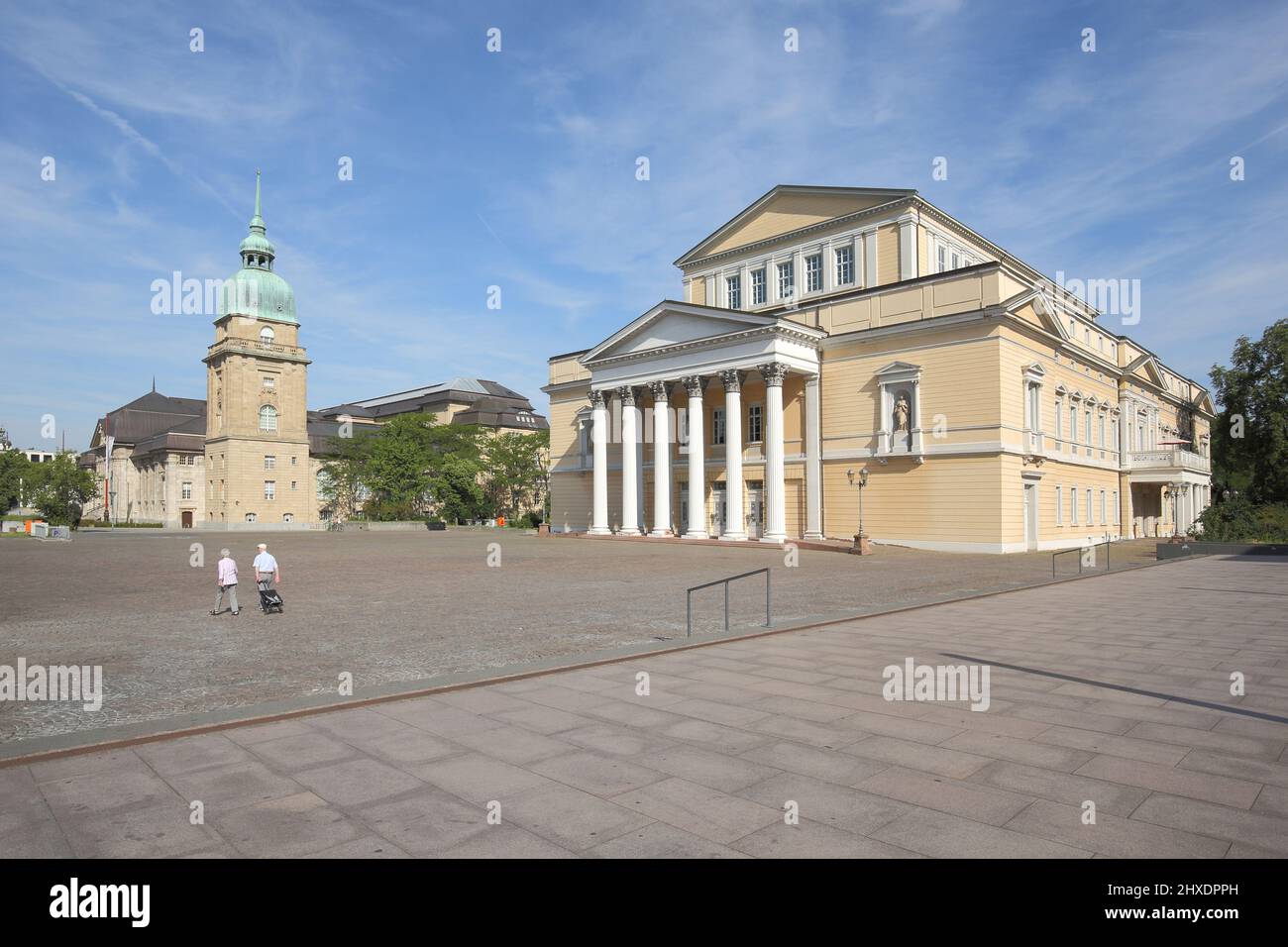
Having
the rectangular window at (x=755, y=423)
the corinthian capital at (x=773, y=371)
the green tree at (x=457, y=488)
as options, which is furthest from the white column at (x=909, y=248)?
the green tree at (x=457, y=488)

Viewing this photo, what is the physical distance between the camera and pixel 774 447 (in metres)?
43.7

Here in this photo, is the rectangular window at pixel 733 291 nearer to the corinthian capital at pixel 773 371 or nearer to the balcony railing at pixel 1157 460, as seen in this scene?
the corinthian capital at pixel 773 371

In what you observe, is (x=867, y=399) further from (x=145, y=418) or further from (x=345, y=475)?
(x=145, y=418)

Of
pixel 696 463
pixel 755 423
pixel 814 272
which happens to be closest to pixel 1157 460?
pixel 814 272

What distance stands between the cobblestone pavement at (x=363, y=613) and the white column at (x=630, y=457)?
689 inches

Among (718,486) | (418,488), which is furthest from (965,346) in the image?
(418,488)

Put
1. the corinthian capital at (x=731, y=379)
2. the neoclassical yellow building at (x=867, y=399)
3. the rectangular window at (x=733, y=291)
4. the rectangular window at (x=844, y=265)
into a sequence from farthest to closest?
the rectangular window at (x=733, y=291)
the rectangular window at (x=844, y=265)
the corinthian capital at (x=731, y=379)
the neoclassical yellow building at (x=867, y=399)

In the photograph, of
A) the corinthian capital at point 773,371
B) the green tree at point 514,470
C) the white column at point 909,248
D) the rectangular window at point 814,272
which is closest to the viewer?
the corinthian capital at point 773,371

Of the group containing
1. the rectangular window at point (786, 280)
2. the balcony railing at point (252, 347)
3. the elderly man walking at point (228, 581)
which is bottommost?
the elderly man walking at point (228, 581)

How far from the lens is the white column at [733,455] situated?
44.3 metres

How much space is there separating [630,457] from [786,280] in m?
14.6

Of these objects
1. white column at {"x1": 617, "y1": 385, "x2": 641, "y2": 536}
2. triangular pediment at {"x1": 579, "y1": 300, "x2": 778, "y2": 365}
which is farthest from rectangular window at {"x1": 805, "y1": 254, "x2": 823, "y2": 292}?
white column at {"x1": 617, "y1": 385, "x2": 641, "y2": 536}
